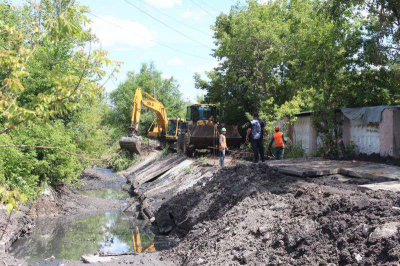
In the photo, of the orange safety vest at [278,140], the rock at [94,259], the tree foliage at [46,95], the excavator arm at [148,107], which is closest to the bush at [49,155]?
the tree foliage at [46,95]

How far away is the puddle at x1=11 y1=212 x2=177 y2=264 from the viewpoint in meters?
11.1

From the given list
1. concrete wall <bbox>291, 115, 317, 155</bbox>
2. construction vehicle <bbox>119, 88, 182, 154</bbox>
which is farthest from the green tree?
concrete wall <bbox>291, 115, 317, 155</bbox>

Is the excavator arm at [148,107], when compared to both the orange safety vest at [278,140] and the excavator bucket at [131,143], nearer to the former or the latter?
the excavator bucket at [131,143]

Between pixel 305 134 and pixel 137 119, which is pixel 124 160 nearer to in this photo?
pixel 137 119

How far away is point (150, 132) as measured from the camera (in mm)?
36688

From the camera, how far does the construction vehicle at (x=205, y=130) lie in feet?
77.4

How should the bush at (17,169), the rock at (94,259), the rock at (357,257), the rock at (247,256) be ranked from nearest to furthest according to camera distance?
the rock at (357,257), the rock at (247,256), the rock at (94,259), the bush at (17,169)

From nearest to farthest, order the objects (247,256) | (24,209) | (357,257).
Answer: (357,257), (247,256), (24,209)

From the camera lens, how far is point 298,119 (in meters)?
21.8

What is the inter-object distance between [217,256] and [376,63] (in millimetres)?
12382

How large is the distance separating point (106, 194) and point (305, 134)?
10934mm

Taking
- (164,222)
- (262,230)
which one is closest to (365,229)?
(262,230)

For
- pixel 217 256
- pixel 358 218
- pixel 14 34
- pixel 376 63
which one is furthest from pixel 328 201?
pixel 376 63

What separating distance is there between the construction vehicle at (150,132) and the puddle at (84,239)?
10.9m
